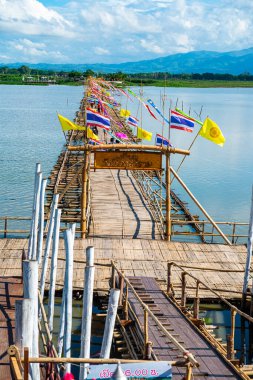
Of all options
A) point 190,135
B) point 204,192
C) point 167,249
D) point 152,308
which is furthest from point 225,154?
point 152,308

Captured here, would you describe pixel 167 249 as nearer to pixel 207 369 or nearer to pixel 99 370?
pixel 207 369

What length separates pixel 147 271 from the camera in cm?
1714

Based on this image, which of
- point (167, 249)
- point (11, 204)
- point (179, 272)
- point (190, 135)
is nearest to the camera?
point (179, 272)

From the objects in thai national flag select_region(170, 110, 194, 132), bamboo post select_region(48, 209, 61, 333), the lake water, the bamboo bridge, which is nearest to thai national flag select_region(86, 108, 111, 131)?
thai national flag select_region(170, 110, 194, 132)

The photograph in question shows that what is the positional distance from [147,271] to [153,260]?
103cm

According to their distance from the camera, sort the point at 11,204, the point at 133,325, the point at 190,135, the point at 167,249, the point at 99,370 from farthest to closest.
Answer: the point at 190,135, the point at 11,204, the point at 167,249, the point at 133,325, the point at 99,370

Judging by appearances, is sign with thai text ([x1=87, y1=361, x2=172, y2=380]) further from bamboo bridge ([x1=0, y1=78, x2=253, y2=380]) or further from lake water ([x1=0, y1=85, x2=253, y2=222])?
lake water ([x1=0, y1=85, x2=253, y2=222])

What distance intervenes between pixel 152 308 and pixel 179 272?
405 centimetres

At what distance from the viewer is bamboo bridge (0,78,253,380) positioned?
1112 centimetres

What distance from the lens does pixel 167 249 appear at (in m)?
19.2

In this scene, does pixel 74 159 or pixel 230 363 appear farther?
pixel 74 159

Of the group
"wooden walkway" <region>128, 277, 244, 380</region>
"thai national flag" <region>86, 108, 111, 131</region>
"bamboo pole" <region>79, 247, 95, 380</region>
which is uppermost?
"thai national flag" <region>86, 108, 111, 131</region>

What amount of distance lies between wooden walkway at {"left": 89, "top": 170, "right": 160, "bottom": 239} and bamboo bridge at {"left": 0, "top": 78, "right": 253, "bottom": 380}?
0.04 meters

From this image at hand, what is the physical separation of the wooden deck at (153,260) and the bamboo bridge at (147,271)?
0.10 ft
